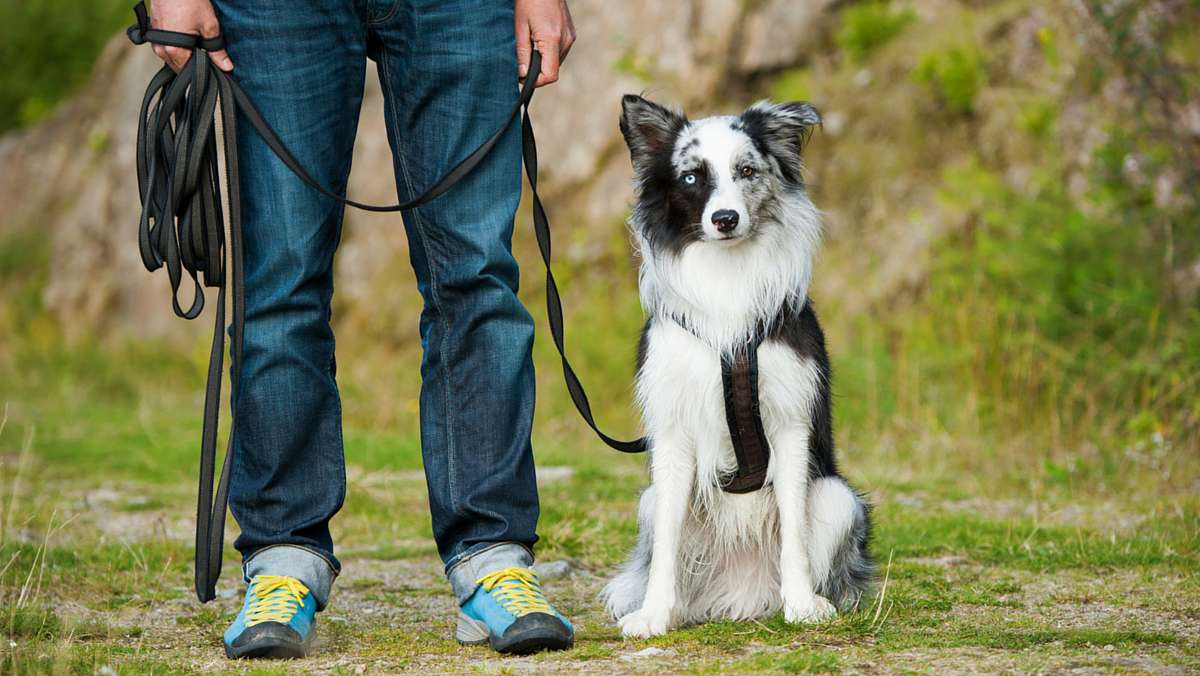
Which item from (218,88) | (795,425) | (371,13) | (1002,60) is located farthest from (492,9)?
(1002,60)

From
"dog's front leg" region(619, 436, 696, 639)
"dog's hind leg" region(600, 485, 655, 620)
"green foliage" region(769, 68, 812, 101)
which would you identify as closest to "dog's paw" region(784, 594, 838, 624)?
"dog's front leg" region(619, 436, 696, 639)

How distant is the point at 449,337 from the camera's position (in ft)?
10.6

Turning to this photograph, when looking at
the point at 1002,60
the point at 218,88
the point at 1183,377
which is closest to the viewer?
the point at 218,88

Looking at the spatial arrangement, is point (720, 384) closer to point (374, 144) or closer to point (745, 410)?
point (745, 410)

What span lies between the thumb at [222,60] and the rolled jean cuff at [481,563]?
1335 millimetres

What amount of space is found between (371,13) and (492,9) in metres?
0.30

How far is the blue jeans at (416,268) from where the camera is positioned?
3090 mm

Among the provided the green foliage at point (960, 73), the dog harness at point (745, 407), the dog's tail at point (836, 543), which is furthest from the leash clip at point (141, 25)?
the green foliage at point (960, 73)

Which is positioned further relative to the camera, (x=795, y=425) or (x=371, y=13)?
(x=795, y=425)

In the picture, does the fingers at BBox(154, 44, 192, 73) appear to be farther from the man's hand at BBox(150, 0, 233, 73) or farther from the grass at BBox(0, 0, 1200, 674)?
the grass at BBox(0, 0, 1200, 674)

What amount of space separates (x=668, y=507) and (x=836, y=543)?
491mm

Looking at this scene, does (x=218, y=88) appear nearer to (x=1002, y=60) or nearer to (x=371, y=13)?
(x=371, y=13)

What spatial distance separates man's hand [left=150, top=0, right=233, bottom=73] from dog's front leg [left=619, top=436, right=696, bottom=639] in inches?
59.5

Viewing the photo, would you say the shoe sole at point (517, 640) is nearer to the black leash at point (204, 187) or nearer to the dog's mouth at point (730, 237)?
the black leash at point (204, 187)
